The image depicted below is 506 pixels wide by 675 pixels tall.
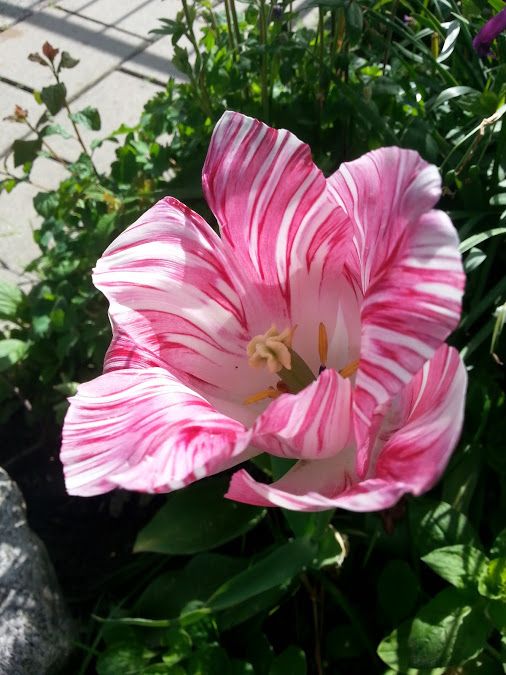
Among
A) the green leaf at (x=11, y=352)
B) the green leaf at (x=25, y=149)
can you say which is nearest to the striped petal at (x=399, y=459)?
the green leaf at (x=11, y=352)

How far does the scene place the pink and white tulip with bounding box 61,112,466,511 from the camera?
51 centimetres

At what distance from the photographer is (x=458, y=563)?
878 mm

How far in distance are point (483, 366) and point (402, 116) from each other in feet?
1.51

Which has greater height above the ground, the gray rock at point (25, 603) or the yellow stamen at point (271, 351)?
the yellow stamen at point (271, 351)

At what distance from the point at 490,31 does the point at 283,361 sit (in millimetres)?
482

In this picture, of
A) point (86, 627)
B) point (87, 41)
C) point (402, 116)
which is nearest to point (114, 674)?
point (86, 627)

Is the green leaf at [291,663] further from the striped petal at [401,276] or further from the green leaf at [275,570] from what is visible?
the striped petal at [401,276]

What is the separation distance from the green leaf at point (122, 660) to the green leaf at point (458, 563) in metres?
0.40

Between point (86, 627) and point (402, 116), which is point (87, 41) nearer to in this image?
point (402, 116)

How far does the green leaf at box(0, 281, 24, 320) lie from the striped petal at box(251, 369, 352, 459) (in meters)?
0.91

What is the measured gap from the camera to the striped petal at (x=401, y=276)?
486 mm

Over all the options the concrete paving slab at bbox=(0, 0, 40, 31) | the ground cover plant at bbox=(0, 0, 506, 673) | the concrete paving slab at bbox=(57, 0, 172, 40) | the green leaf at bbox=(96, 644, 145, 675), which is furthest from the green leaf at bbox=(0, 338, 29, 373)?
the concrete paving slab at bbox=(0, 0, 40, 31)

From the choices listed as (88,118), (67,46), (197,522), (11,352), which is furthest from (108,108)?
(197,522)

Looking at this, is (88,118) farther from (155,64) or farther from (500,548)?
(155,64)
